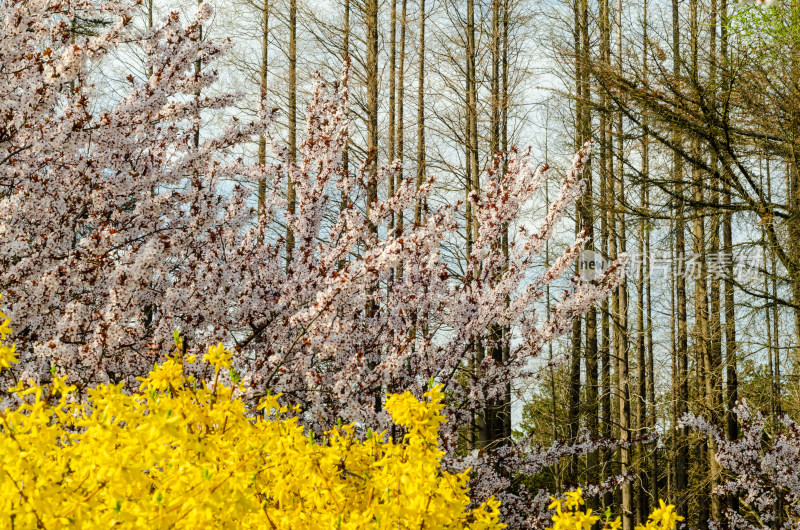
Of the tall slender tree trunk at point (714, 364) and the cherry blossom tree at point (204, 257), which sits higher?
the cherry blossom tree at point (204, 257)

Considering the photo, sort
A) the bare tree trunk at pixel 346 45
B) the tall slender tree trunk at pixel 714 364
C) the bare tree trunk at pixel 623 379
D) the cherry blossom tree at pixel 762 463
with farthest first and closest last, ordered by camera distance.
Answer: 1. the tall slender tree trunk at pixel 714 364
2. the bare tree trunk at pixel 346 45
3. the bare tree trunk at pixel 623 379
4. the cherry blossom tree at pixel 762 463

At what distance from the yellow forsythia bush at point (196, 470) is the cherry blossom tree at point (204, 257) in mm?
2660

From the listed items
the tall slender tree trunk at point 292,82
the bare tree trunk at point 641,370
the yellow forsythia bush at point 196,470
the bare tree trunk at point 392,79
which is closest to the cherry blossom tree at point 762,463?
the bare tree trunk at point 641,370

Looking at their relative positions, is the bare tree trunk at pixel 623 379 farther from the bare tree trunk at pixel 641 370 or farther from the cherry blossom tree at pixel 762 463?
the cherry blossom tree at pixel 762 463

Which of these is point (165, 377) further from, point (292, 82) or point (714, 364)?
Result: point (714, 364)

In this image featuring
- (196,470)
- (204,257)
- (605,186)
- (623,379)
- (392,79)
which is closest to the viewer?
(196,470)

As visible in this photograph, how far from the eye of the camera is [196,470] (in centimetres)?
181

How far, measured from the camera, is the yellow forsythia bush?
5.41 feet

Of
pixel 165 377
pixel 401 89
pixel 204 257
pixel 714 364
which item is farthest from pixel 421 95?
pixel 165 377

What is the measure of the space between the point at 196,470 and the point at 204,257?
5.06 metres

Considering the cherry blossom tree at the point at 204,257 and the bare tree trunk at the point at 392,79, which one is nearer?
the cherry blossom tree at the point at 204,257

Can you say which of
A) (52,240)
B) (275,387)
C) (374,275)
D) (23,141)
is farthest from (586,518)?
(23,141)

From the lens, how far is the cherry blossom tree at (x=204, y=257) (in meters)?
5.21

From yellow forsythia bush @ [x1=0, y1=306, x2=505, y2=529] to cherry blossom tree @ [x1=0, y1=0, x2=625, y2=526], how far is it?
2660 mm
